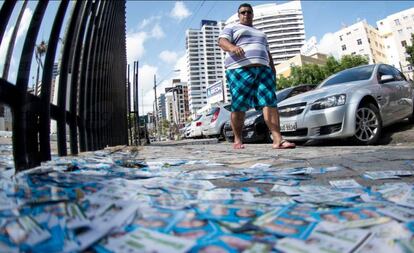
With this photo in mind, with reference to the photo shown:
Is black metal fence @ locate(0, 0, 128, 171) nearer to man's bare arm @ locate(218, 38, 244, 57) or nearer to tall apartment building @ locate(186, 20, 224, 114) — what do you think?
man's bare arm @ locate(218, 38, 244, 57)

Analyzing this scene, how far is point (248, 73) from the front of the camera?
388cm

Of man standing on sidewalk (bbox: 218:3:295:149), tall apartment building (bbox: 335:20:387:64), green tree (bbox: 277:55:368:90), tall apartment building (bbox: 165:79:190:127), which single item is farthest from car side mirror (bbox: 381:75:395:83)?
tall apartment building (bbox: 335:20:387:64)

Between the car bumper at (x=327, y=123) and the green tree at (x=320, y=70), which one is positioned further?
the green tree at (x=320, y=70)

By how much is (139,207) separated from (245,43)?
3.35m

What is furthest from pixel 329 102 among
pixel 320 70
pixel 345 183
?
pixel 320 70

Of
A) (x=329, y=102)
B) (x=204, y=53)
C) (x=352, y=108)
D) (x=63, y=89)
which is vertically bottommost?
(x=352, y=108)

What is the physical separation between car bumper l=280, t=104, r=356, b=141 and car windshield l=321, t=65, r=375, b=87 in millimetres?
1093

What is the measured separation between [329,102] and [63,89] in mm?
3187

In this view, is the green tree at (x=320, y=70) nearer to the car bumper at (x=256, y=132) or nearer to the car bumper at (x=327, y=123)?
the car bumper at (x=256, y=132)

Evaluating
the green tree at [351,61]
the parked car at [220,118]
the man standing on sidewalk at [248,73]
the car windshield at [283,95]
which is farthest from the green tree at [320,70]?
the man standing on sidewalk at [248,73]

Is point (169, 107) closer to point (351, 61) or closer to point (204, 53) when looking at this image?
point (204, 53)

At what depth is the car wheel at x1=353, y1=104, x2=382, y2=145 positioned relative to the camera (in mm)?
4094

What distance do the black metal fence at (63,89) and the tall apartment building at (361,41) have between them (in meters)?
76.8

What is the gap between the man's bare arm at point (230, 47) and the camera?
12.2 ft
